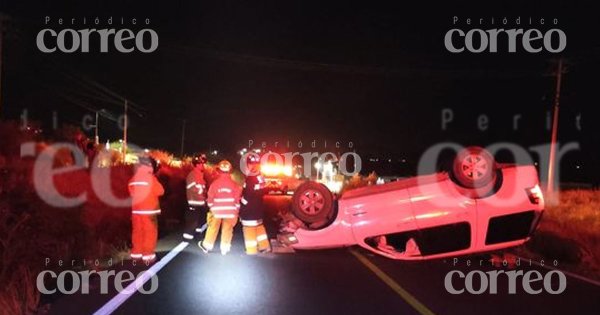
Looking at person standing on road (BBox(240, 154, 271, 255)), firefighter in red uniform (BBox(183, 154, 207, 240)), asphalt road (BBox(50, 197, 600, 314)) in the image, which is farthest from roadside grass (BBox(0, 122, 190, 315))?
person standing on road (BBox(240, 154, 271, 255))

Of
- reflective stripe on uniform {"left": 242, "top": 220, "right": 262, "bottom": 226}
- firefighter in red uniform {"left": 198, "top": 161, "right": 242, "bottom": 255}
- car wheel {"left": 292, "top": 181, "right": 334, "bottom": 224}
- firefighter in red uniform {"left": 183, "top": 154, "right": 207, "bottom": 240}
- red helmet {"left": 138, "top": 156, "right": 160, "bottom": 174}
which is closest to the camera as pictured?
car wheel {"left": 292, "top": 181, "right": 334, "bottom": 224}

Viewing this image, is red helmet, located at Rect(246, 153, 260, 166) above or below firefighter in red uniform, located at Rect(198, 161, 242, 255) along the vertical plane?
above

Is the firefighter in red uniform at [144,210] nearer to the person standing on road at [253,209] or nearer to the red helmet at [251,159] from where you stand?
the person standing on road at [253,209]

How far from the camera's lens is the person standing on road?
1186 centimetres

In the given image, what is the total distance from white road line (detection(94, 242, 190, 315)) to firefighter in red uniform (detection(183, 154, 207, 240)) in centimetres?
128

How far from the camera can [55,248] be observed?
10.5 meters

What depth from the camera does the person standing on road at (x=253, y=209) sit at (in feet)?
38.9

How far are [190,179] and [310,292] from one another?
622 centimetres

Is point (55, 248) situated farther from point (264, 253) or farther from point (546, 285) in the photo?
point (546, 285)

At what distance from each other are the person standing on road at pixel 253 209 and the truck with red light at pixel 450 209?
2.46 metres

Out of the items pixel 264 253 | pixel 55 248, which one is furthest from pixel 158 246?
pixel 55 248

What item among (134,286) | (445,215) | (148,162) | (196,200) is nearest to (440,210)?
(445,215)

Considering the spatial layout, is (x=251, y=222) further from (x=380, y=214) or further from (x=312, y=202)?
(x=380, y=214)

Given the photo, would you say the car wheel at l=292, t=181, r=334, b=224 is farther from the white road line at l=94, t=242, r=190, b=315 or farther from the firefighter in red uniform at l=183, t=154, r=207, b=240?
the firefighter in red uniform at l=183, t=154, r=207, b=240
